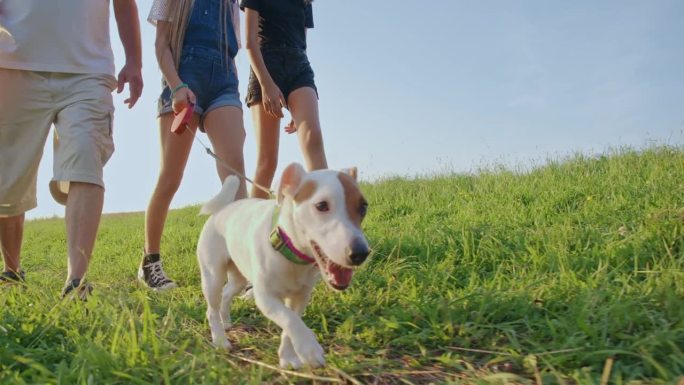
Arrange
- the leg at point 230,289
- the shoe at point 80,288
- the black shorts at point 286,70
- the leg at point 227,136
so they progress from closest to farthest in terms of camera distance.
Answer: the leg at point 230,289
the shoe at point 80,288
the leg at point 227,136
the black shorts at point 286,70

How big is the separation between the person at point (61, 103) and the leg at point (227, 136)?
65 cm

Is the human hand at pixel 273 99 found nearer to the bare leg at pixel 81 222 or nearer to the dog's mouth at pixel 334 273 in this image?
the bare leg at pixel 81 222

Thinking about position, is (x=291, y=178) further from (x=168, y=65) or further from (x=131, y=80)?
(x=131, y=80)

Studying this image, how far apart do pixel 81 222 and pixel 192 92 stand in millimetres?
1083

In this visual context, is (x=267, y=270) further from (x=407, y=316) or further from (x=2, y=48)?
(x=2, y=48)

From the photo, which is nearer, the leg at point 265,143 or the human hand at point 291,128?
the leg at point 265,143

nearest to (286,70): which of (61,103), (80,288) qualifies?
(61,103)

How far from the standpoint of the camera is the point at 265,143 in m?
3.98

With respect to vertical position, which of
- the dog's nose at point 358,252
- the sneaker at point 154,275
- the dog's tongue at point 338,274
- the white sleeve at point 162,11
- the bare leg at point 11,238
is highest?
the white sleeve at point 162,11

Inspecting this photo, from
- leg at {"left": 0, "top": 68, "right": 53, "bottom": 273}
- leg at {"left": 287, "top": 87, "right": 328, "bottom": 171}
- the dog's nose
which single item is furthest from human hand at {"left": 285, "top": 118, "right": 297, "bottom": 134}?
the dog's nose

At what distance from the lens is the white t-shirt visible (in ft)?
11.6

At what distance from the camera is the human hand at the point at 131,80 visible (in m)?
4.03

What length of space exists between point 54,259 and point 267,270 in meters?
6.88

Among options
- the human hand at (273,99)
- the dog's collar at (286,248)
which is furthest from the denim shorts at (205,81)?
the dog's collar at (286,248)
